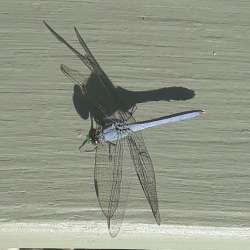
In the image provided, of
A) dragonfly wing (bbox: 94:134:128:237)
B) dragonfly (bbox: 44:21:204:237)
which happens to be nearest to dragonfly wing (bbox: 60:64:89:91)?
dragonfly (bbox: 44:21:204:237)

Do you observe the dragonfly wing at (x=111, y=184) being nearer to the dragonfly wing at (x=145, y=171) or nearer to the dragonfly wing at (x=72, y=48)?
the dragonfly wing at (x=145, y=171)

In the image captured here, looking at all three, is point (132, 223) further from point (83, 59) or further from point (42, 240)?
point (83, 59)

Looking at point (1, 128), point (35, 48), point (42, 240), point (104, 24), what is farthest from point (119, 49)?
point (42, 240)

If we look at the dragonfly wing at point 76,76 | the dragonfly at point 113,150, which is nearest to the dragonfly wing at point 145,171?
the dragonfly at point 113,150

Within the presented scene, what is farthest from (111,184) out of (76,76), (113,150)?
(76,76)

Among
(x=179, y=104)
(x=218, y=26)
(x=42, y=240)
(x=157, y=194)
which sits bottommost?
(x=42, y=240)

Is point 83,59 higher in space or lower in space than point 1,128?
higher
